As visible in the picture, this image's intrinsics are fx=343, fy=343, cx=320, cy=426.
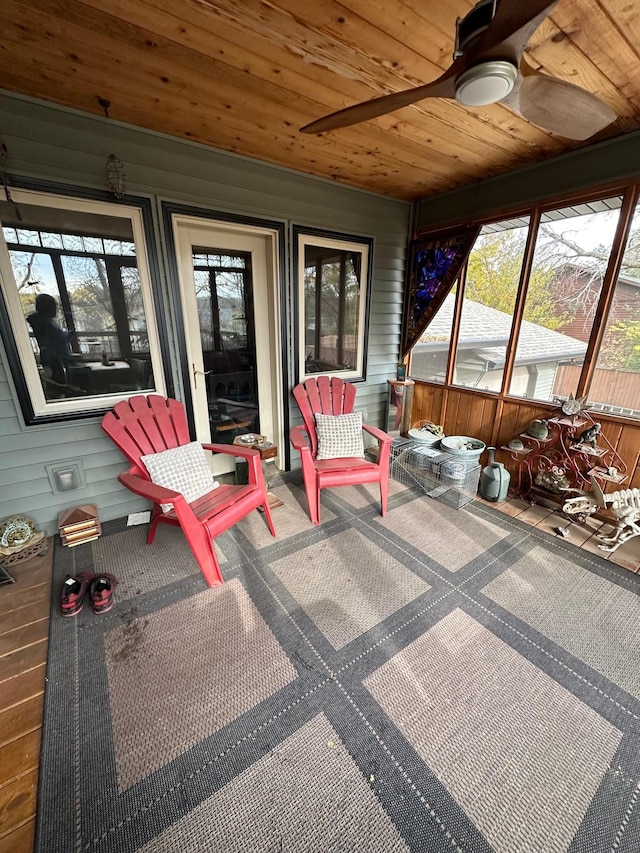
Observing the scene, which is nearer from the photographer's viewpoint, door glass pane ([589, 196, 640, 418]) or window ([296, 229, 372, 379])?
door glass pane ([589, 196, 640, 418])

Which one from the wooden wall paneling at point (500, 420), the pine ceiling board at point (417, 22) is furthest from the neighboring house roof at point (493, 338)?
the pine ceiling board at point (417, 22)

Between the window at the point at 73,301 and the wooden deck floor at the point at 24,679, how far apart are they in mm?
1021

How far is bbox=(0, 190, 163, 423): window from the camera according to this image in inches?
79.0

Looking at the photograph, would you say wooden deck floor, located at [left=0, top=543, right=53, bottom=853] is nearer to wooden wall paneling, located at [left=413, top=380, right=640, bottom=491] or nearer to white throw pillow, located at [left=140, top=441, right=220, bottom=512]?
white throw pillow, located at [left=140, top=441, right=220, bottom=512]

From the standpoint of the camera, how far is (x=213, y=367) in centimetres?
292

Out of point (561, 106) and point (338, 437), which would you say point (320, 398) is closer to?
point (338, 437)

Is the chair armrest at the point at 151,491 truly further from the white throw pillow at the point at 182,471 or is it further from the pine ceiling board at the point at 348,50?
the pine ceiling board at the point at 348,50

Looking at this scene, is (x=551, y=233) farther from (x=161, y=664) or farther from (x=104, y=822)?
(x=104, y=822)

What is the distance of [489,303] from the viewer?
3039mm

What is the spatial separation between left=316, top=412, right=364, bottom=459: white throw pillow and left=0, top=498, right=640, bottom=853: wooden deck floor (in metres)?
1.53

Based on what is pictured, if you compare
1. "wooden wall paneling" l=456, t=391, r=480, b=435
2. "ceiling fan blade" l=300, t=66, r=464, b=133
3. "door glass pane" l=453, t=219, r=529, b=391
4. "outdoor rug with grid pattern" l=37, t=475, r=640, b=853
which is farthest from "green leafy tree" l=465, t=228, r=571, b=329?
"ceiling fan blade" l=300, t=66, r=464, b=133

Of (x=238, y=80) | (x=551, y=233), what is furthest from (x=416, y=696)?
(x=551, y=233)

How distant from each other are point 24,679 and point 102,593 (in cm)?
41

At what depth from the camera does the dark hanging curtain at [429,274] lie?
310 cm
